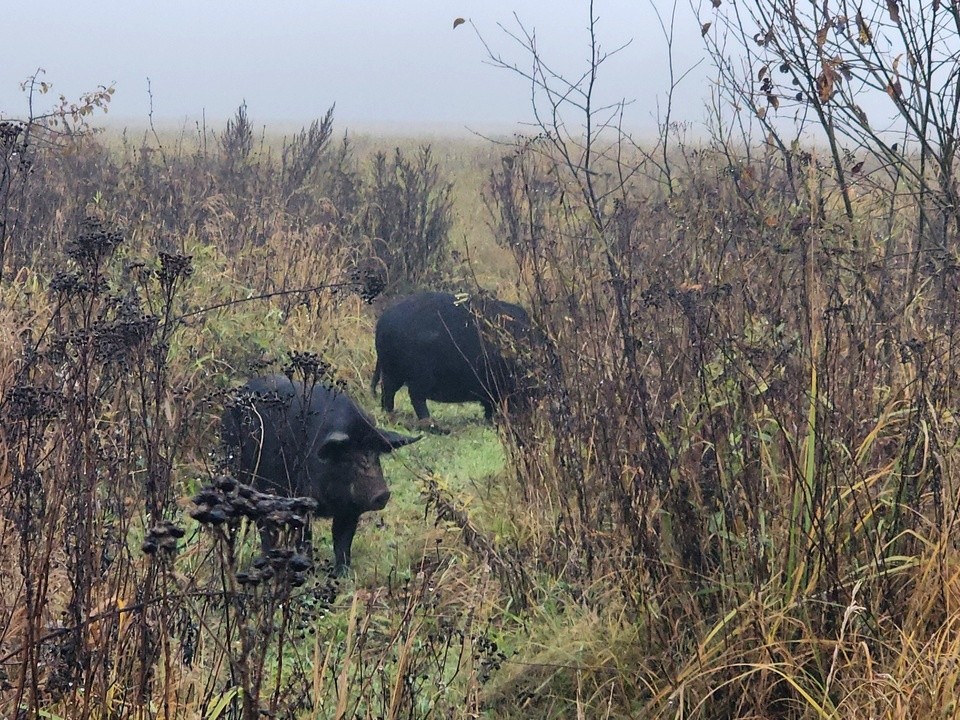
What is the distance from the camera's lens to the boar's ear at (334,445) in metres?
5.27

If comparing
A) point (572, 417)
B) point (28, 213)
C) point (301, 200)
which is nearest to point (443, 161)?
point (301, 200)

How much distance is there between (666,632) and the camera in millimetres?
3457

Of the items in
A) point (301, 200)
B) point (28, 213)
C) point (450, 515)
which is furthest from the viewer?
point (301, 200)

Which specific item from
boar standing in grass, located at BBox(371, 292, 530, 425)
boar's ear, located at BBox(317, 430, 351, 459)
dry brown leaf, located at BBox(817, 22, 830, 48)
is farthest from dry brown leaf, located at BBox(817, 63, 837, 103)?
boar standing in grass, located at BBox(371, 292, 530, 425)

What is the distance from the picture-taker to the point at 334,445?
540cm

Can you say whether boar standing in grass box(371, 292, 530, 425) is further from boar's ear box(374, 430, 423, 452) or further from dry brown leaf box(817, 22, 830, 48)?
dry brown leaf box(817, 22, 830, 48)

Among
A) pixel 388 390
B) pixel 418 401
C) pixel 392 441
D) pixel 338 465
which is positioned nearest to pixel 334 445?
pixel 338 465

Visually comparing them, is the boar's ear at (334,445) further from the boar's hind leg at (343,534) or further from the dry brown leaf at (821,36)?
the dry brown leaf at (821,36)

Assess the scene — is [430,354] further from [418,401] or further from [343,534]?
[343,534]

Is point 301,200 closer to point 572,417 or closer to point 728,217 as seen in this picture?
point 728,217

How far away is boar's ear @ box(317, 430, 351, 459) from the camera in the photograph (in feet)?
17.3

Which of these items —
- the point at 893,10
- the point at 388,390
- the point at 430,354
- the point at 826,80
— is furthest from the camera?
the point at 388,390

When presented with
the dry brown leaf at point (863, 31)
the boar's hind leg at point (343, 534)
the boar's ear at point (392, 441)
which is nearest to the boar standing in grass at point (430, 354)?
the boar's ear at point (392, 441)

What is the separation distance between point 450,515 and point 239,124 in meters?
12.2
